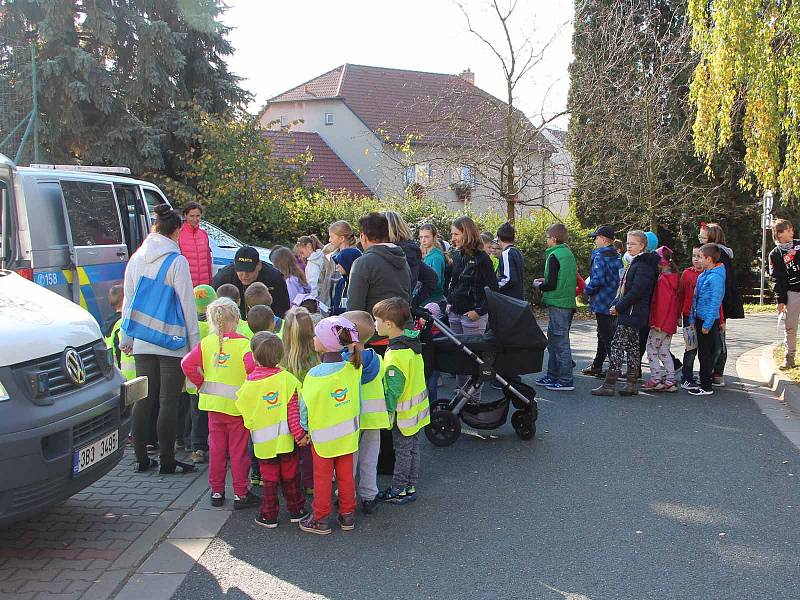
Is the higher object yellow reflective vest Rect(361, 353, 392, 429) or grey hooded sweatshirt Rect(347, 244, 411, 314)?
grey hooded sweatshirt Rect(347, 244, 411, 314)

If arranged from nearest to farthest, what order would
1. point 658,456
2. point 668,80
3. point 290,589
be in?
point 290,589
point 658,456
point 668,80

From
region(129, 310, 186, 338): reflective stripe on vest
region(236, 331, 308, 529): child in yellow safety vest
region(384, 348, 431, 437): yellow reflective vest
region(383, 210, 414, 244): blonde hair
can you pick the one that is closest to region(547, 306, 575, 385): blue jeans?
region(383, 210, 414, 244): blonde hair

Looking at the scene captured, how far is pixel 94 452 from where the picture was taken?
14.8ft

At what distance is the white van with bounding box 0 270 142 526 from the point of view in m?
3.88

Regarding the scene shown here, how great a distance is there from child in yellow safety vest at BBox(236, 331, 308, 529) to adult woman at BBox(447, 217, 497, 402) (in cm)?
328

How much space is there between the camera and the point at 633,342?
28.6 feet

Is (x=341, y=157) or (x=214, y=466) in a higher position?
(x=341, y=157)

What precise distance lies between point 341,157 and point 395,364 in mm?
36323

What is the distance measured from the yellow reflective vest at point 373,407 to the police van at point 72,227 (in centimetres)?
364

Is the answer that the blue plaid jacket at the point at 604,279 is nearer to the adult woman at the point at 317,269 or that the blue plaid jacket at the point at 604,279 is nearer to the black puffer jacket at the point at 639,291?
the black puffer jacket at the point at 639,291

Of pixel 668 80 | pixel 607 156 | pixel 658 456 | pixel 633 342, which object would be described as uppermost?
pixel 668 80

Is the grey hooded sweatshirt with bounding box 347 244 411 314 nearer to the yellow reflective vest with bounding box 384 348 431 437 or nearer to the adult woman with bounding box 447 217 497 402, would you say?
the yellow reflective vest with bounding box 384 348 431 437

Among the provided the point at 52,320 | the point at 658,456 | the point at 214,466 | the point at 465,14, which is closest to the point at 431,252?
the point at 658,456

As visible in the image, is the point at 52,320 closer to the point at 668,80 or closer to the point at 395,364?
the point at 395,364
